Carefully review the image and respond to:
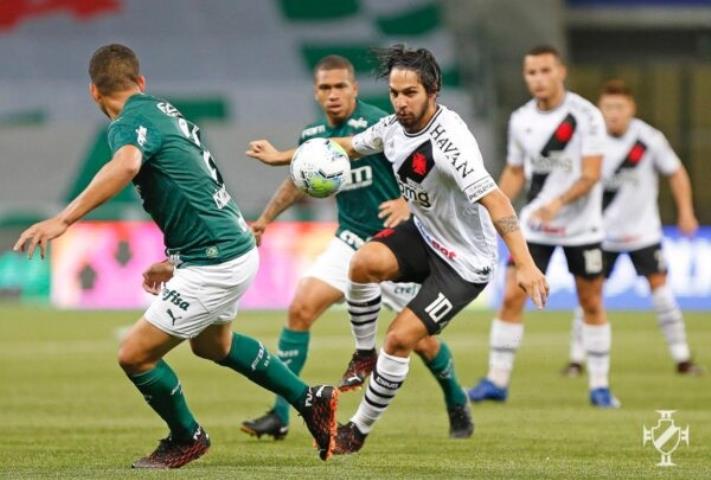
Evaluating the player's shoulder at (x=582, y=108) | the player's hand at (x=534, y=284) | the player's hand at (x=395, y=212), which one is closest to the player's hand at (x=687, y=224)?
the player's shoulder at (x=582, y=108)

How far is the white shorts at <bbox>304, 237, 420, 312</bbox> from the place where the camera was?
33.6ft

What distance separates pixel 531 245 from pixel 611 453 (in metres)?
3.57

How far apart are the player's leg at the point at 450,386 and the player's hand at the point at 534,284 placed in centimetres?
219

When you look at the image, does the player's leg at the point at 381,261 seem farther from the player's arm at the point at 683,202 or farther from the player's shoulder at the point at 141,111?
the player's arm at the point at 683,202

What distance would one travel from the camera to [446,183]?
8.52 m

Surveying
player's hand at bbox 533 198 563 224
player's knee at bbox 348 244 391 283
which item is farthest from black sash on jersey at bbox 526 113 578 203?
player's knee at bbox 348 244 391 283

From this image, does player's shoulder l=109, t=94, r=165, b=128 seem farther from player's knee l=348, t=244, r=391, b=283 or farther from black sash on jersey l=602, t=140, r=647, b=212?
black sash on jersey l=602, t=140, r=647, b=212

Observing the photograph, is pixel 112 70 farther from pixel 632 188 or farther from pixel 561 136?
pixel 632 188

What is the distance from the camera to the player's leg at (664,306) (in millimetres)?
14938

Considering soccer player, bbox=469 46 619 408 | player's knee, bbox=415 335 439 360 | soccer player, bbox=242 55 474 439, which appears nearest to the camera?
soccer player, bbox=242 55 474 439

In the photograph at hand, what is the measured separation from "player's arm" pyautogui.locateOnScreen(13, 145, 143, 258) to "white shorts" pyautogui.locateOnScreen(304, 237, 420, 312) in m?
2.69

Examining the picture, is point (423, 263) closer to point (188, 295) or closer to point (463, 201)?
point (463, 201)

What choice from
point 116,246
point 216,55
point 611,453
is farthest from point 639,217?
point 216,55

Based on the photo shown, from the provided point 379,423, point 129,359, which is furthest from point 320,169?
point 379,423
